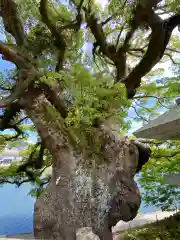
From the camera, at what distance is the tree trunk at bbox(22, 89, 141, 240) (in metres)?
3.43

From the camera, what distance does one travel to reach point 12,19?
449 cm

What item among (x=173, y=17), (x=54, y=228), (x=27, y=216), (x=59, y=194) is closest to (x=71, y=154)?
(x=59, y=194)

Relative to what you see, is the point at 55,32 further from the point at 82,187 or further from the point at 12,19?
the point at 82,187

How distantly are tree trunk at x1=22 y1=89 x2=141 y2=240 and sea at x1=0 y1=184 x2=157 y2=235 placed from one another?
279 inches

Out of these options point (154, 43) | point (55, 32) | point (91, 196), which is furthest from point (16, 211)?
point (154, 43)

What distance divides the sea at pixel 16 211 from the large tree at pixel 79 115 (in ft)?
22.7

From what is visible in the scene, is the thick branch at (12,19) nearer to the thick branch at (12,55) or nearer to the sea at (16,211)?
the thick branch at (12,55)

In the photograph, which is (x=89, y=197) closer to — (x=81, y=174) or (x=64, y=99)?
(x=81, y=174)

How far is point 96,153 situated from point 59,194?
2.69 ft

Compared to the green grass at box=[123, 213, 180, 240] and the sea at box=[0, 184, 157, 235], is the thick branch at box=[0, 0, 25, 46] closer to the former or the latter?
the green grass at box=[123, 213, 180, 240]

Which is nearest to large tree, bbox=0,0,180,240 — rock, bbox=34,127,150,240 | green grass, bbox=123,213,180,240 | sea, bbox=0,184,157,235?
rock, bbox=34,127,150,240

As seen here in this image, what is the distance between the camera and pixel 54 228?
341cm

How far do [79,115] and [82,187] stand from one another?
1.01 meters

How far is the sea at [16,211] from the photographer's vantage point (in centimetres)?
1098
